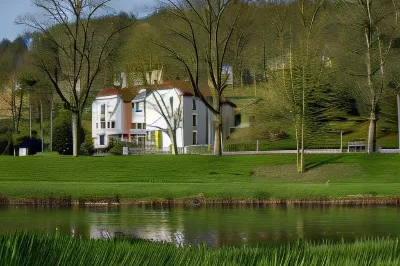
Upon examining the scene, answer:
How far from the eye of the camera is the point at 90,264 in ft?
29.7

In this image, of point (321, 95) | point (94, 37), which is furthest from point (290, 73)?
point (94, 37)

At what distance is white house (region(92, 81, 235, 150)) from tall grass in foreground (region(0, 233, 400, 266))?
6280 centimetres

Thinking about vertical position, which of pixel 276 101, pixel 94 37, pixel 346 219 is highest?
pixel 94 37

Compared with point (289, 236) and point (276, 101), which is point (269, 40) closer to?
point (276, 101)

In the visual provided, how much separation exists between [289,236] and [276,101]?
26381 millimetres

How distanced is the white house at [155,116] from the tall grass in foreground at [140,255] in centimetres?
6280

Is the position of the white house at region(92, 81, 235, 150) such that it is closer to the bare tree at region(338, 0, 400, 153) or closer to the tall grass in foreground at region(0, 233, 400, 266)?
the bare tree at region(338, 0, 400, 153)

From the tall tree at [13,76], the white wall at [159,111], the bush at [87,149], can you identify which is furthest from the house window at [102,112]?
the bush at [87,149]

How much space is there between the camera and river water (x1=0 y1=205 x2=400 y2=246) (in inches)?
863

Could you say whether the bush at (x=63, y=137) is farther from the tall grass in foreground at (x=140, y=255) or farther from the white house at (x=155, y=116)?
the tall grass in foreground at (x=140, y=255)

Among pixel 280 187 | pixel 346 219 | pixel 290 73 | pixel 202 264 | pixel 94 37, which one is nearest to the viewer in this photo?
pixel 202 264

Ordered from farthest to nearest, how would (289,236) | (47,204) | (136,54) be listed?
(136,54)
(47,204)
(289,236)

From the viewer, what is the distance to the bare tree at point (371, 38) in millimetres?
48531

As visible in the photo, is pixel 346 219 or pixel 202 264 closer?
pixel 202 264
